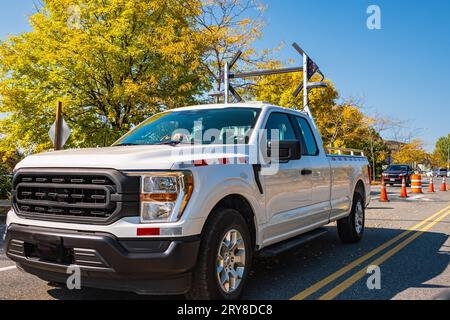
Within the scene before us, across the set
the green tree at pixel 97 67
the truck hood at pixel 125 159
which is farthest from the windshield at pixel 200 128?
the green tree at pixel 97 67

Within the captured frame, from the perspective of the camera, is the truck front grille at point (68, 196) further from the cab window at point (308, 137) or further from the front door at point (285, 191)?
the cab window at point (308, 137)

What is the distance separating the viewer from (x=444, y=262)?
601 centimetres

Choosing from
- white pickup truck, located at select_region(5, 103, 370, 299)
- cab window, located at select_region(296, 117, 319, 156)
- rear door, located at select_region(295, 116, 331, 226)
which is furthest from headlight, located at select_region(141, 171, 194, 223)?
cab window, located at select_region(296, 117, 319, 156)

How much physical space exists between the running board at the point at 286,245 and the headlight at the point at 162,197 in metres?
1.41

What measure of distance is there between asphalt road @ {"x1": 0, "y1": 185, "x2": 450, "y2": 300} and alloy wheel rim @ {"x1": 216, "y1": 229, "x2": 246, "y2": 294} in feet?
1.26

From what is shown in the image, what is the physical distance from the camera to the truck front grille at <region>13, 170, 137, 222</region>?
3.45 m

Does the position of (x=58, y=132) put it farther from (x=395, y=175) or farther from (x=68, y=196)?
(x=395, y=175)

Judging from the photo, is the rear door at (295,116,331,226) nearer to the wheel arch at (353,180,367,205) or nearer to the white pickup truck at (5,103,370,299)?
the white pickup truck at (5,103,370,299)

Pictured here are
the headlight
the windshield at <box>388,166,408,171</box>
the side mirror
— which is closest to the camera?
the headlight

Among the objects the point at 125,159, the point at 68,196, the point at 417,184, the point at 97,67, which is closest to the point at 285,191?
the point at 125,159

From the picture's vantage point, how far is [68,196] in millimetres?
3627

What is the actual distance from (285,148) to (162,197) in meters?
1.64
